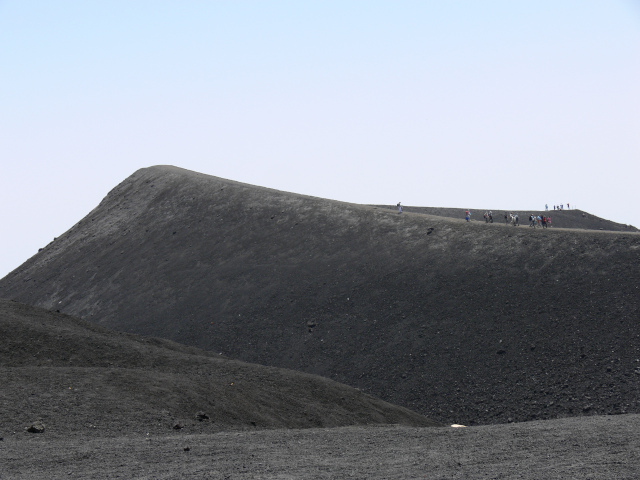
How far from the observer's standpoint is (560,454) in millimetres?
16266

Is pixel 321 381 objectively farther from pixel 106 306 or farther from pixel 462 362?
pixel 106 306

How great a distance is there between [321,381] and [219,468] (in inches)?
527

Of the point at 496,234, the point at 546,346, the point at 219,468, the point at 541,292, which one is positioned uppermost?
the point at 496,234

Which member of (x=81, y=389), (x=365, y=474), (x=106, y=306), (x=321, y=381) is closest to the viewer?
(x=365, y=474)

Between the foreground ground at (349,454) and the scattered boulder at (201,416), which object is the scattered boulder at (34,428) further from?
the scattered boulder at (201,416)

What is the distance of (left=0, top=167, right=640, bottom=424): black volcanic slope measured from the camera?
113 ft

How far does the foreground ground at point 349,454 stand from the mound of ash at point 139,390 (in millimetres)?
1641

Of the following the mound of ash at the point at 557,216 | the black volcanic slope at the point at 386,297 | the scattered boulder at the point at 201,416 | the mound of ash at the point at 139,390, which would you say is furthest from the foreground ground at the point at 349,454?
the mound of ash at the point at 557,216

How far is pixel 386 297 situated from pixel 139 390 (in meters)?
23.0

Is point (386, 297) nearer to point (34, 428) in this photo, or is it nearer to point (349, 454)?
point (349, 454)

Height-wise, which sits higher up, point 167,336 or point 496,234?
point 496,234

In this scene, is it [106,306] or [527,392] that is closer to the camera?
[527,392]

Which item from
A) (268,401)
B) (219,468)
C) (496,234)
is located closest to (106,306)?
(496,234)

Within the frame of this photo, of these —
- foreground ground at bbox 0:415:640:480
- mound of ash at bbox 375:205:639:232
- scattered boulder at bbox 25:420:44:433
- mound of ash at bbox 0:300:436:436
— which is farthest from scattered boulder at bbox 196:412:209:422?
mound of ash at bbox 375:205:639:232
